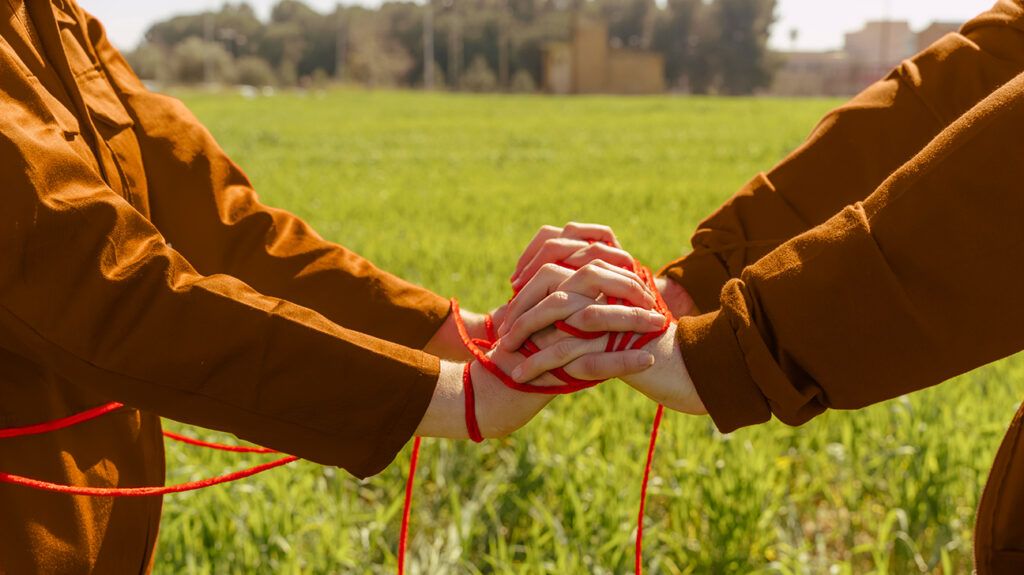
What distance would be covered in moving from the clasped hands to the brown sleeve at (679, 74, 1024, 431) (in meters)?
0.12

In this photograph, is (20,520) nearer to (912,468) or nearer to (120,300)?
(120,300)

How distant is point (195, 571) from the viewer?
→ 2771mm

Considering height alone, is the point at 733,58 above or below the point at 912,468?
below

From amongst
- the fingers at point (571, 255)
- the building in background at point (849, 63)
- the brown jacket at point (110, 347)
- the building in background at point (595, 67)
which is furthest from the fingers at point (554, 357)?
the building in background at point (595, 67)

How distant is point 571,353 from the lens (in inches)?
63.8

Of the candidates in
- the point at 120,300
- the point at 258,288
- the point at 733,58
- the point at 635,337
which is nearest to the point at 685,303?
the point at 635,337

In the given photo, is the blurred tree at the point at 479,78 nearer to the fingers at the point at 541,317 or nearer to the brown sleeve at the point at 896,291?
the fingers at the point at 541,317

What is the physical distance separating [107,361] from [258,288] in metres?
0.64

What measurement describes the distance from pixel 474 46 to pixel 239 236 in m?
83.3

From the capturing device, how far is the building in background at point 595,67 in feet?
237

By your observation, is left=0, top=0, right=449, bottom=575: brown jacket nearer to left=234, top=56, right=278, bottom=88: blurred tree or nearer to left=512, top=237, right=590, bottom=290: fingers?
left=512, top=237, right=590, bottom=290: fingers

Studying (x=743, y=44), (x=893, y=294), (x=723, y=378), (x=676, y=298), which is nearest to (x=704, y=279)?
(x=676, y=298)

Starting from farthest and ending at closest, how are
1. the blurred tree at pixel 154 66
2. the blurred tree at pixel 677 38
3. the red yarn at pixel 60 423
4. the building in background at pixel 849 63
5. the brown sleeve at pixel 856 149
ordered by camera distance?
the blurred tree at pixel 677 38 < the blurred tree at pixel 154 66 < the building in background at pixel 849 63 < the brown sleeve at pixel 856 149 < the red yarn at pixel 60 423

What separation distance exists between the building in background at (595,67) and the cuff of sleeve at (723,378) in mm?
72201
